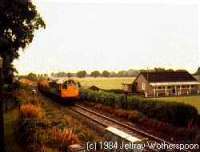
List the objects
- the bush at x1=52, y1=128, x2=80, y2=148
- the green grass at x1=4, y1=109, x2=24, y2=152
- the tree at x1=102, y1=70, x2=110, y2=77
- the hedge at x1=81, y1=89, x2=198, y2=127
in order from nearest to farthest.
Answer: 1. the bush at x1=52, y1=128, x2=80, y2=148
2. the green grass at x1=4, y1=109, x2=24, y2=152
3. the tree at x1=102, y1=70, x2=110, y2=77
4. the hedge at x1=81, y1=89, x2=198, y2=127

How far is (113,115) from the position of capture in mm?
23562

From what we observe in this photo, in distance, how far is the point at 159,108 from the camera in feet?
65.4

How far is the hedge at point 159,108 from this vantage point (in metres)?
18.2

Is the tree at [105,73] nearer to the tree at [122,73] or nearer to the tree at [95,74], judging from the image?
the tree at [95,74]

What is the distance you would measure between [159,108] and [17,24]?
31.6 feet

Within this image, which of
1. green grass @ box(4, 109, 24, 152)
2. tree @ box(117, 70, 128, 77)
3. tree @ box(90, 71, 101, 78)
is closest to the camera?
green grass @ box(4, 109, 24, 152)

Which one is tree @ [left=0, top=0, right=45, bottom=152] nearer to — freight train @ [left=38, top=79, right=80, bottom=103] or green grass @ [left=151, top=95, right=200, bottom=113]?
freight train @ [left=38, top=79, right=80, bottom=103]

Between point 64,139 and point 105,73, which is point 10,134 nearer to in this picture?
point 64,139

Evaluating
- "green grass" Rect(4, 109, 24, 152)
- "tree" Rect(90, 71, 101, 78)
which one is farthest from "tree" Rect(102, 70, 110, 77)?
"green grass" Rect(4, 109, 24, 152)

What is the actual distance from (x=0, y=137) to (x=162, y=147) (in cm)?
630

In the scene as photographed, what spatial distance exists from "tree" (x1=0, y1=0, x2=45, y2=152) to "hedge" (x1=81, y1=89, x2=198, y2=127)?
8594 millimetres

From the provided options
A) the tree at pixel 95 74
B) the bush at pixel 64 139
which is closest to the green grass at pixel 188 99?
the tree at pixel 95 74

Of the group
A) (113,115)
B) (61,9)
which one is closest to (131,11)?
(61,9)

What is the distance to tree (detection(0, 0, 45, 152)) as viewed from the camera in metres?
15.2
